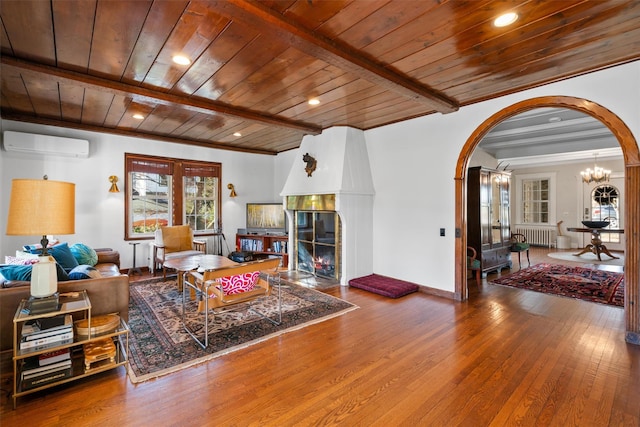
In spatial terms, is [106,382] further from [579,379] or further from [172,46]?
[579,379]

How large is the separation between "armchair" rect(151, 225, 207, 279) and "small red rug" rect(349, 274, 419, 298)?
287cm

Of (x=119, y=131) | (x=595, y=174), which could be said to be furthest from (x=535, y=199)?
(x=119, y=131)

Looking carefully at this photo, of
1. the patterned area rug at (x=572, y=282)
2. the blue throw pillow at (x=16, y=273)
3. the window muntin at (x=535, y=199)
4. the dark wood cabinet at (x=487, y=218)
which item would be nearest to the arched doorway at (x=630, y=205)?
the patterned area rug at (x=572, y=282)

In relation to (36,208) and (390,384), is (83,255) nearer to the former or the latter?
(36,208)

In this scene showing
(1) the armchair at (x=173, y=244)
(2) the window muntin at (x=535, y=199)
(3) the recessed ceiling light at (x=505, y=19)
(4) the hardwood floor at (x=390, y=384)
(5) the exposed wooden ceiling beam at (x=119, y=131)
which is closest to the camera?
(4) the hardwood floor at (x=390, y=384)

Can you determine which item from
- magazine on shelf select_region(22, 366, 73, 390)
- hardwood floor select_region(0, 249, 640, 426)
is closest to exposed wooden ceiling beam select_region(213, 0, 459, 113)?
hardwood floor select_region(0, 249, 640, 426)

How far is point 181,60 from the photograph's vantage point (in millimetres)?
2695

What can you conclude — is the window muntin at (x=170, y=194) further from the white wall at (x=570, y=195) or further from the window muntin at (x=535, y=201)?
the white wall at (x=570, y=195)

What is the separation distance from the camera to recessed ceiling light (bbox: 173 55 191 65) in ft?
8.65

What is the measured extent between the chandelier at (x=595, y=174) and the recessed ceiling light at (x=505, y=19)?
324 inches

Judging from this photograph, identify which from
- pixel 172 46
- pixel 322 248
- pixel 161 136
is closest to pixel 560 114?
pixel 322 248

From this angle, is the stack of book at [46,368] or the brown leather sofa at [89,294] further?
the brown leather sofa at [89,294]

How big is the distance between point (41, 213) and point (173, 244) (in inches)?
139

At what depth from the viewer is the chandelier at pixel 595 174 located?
785cm
